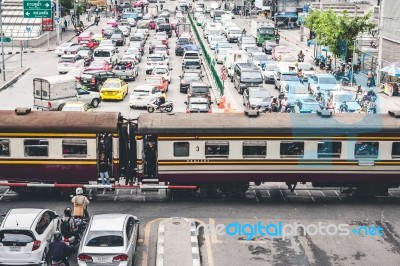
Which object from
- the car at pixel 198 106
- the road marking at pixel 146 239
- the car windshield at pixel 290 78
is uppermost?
the car windshield at pixel 290 78

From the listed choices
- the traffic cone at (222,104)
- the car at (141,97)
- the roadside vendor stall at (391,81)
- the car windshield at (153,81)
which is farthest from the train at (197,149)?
the roadside vendor stall at (391,81)

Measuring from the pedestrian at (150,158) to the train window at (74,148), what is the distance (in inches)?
82.3

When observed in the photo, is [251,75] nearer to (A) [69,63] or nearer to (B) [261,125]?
(A) [69,63]

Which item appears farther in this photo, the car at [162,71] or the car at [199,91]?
the car at [162,71]

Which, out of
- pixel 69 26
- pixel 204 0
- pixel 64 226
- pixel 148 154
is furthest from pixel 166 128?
pixel 204 0

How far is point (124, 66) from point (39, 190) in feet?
95.8

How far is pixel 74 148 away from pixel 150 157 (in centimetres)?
261

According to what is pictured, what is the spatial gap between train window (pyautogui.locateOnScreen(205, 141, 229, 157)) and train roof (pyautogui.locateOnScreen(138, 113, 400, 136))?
37cm

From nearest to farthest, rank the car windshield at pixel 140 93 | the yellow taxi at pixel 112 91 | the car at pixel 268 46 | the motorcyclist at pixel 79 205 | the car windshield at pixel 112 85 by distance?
the motorcyclist at pixel 79 205
the car windshield at pixel 140 93
the yellow taxi at pixel 112 91
the car windshield at pixel 112 85
the car at pixel 268 46

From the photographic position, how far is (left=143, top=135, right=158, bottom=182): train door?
24750 millimetres

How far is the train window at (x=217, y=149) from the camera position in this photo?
24.9 metres

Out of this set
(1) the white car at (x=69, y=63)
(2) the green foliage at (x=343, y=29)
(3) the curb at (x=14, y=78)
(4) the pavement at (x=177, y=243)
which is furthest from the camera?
(2) the green foliage at (x=343, y=29)

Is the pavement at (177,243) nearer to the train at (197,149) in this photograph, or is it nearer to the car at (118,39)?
the train at (197,149)

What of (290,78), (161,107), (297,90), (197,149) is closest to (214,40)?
(290,78)
